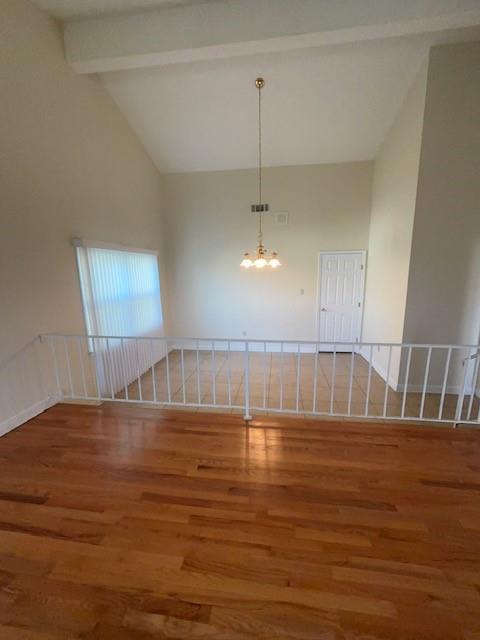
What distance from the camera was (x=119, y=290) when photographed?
163 inches

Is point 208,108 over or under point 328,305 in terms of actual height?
over

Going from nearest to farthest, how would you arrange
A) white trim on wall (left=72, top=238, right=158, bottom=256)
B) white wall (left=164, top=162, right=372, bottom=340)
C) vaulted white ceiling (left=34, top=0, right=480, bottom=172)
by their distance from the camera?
vaulted white ceiling (left=34, top=0, right=480, bottom=172), white trim on wall (left=72, top=238, right=158, bottom=256), white wall (left=164, top=162, right=372, bottom=340)

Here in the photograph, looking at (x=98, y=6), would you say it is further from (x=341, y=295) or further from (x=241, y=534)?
(x=341, y=295)

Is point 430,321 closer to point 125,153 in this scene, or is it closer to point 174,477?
point 174,477

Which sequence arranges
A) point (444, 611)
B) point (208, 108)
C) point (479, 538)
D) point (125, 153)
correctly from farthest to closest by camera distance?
point (125, 153), point (208, 108), point (479, 538), point (444, 611)

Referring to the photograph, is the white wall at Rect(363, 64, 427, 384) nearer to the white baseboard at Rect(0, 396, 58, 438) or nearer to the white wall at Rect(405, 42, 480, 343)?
the white wall at Rect(405, 42, 480, 343)

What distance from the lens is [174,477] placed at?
1938mm

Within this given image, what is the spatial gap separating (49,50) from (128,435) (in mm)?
3995

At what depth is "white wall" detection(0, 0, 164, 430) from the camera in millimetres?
2459

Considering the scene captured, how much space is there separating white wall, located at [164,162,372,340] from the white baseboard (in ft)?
11.0

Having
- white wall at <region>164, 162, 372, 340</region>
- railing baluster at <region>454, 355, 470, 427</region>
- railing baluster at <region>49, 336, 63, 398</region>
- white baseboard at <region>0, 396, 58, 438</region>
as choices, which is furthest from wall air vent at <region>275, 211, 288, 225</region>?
white baseboard at <region>0, 396, 58, 438</region>

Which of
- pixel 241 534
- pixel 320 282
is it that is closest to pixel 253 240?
pixel 320 282

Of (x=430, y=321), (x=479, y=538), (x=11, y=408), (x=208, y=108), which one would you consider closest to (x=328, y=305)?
(x=430, y=321)

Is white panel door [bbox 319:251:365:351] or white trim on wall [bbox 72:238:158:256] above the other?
white trim on wall [bbox 72:238:158:256]
